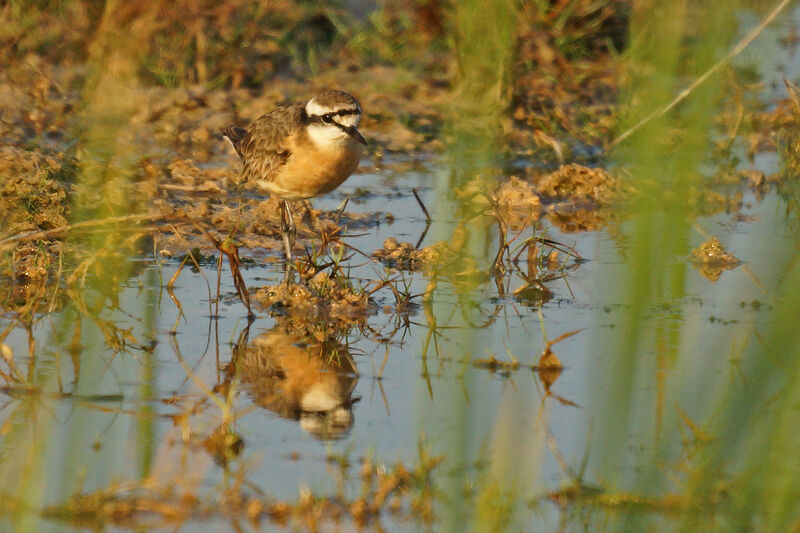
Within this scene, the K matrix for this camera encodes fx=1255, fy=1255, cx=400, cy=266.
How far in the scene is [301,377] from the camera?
16.7ft

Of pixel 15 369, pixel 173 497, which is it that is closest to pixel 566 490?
pixel 173 497

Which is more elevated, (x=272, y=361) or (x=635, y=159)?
(x=635, y=159)

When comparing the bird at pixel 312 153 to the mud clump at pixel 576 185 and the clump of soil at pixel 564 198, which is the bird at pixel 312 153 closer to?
the clump of soil at pixel 564 198

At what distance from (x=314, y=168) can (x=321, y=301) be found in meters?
1.13

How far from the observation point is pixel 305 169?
6859 mm

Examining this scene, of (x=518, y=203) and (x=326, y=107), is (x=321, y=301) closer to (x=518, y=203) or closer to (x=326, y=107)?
(x=326, y=107)

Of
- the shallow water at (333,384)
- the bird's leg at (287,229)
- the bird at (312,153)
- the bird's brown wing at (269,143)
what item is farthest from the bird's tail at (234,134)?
the shallow water at (333,384)

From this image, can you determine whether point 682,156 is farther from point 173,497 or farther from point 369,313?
point 369,313

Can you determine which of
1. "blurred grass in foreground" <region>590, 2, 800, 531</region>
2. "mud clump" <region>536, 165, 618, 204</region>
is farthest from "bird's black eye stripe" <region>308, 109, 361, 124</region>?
"blurred grass in foreground" <region>590, 2, 800, 531</region>

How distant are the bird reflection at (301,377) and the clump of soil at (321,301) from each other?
8.3 inches

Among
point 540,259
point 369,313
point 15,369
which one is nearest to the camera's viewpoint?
point 15,369

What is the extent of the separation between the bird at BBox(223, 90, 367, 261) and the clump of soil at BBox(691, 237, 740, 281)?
1945 millimetres

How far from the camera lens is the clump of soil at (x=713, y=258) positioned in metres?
6.84

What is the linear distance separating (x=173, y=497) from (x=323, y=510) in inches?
17.9
